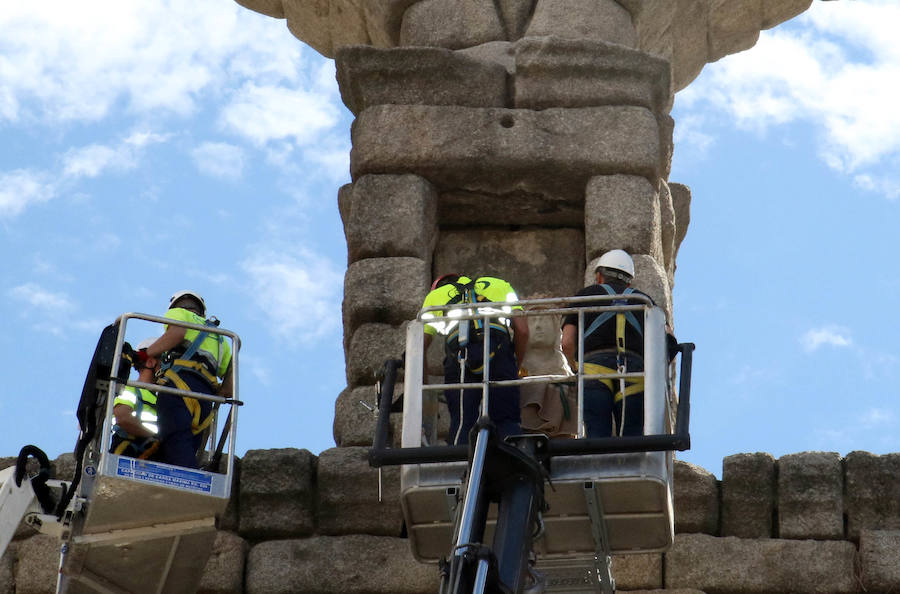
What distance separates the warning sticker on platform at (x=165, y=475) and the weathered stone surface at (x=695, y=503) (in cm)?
321

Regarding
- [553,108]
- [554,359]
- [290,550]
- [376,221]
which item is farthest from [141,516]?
[553,108]

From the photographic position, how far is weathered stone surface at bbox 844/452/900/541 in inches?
516

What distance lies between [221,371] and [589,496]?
2.63 meters

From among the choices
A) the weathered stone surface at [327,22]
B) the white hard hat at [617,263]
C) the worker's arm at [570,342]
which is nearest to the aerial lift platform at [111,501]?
the worker's arm at [570,342]

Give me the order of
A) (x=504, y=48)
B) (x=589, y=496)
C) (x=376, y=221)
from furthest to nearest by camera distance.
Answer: (x=504, y=48)
(x=376, y=221)
(x=589, y=496)

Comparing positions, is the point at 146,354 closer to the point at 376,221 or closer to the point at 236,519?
the point at 236,519

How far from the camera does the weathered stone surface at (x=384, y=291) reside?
1444 cm

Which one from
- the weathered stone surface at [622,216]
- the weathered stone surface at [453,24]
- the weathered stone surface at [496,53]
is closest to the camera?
the weathered stone surface at [622,216]

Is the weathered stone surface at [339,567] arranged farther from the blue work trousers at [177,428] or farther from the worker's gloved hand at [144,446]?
the worker's gloved hand at [144,446]

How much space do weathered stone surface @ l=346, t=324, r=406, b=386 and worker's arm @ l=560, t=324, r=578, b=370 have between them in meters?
2.14

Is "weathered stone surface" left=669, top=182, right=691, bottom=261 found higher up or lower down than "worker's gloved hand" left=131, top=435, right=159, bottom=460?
higher up

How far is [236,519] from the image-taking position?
13461 mm

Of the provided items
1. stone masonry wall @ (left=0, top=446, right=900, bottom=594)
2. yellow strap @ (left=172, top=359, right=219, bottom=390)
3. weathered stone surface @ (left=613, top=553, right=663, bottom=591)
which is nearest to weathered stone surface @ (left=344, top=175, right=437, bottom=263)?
stone masonry wall @ (left=0, top=446, right=900, bottom=594)

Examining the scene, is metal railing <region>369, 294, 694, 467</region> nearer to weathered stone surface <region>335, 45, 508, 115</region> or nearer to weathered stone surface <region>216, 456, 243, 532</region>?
weathered stone surface <region>216, 456, 243, 532</region>
